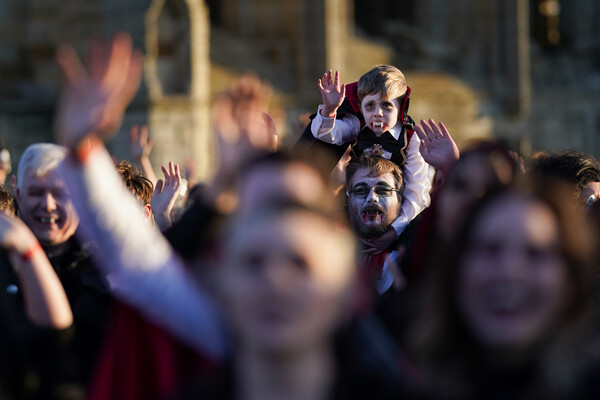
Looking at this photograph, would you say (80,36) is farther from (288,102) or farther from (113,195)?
(113,195)

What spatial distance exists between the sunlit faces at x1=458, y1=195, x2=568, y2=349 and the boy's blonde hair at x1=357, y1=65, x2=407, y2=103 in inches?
97.1

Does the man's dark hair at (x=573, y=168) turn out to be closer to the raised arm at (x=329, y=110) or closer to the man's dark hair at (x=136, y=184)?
the raised arm at (x=329, y=110)

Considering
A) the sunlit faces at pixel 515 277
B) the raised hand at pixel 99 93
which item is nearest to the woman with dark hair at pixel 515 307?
the sunlit faces at pixel 515 277

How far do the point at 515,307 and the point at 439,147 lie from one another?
80.4 inches

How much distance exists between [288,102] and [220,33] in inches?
78.9

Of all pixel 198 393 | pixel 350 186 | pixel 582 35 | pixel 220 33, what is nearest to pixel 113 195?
pixel 198 393

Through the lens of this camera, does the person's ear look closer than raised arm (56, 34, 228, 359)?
No

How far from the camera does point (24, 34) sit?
15.8 meters

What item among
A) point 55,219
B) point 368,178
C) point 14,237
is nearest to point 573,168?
point 368,178

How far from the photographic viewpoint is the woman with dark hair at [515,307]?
2.42 m

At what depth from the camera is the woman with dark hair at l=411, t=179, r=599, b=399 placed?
7.94 ft

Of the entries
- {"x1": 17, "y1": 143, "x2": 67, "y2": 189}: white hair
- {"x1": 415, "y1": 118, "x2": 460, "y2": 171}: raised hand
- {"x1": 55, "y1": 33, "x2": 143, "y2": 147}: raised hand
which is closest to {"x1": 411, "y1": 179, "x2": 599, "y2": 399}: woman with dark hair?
{"x1": 55, "y1": 33, "x2": 143, "y2": 147}: raised hand

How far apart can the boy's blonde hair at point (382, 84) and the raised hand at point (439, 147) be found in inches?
16.4

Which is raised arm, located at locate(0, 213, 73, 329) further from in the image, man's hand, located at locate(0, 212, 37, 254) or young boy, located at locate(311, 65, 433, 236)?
young boy, located at locate(311, 65, 433, 236)
